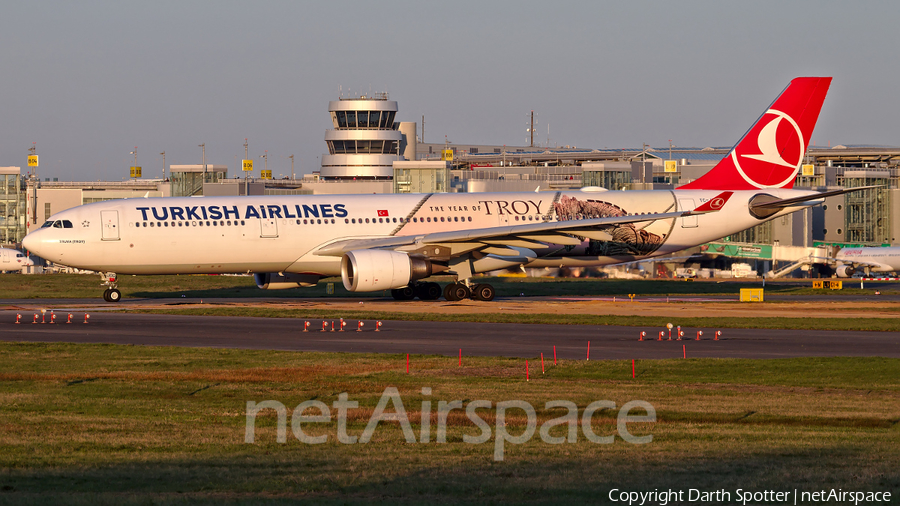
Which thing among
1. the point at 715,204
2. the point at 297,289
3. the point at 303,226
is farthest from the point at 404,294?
the point at 715,204

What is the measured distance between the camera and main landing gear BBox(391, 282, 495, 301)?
131 ft

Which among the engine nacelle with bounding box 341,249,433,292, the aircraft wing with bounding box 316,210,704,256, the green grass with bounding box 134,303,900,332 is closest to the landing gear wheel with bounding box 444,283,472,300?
the aircraft wing with bounding box 316,210,704,256

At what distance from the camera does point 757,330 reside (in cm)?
3022

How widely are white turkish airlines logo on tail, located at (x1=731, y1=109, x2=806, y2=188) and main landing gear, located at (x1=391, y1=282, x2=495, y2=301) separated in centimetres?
1339

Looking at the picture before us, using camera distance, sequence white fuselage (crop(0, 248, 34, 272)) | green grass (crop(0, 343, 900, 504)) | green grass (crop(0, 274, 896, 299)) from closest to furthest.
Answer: green grass (crop(0, 343, 900, 504)) → green grass (crop(0, 274, 896, 299)) → white fuselage (crop(0, 248, 34, 272))

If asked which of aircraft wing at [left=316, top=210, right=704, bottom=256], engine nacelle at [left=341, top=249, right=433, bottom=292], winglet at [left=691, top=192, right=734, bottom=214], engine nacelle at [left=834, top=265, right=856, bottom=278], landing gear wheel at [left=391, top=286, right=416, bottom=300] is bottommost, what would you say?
engine nacelle at [left=834, top=265, right=856, bottom=278]

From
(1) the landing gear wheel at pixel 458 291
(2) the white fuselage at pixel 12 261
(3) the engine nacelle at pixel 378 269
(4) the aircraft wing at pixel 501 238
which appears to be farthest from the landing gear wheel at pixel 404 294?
(2) the white fuselage at pixel 12 261

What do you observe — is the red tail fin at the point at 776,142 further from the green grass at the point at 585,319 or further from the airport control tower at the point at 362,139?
the airport control tower at the point at 362,139

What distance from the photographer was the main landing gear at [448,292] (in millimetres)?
40000

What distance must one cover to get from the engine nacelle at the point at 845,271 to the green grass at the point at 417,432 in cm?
5946

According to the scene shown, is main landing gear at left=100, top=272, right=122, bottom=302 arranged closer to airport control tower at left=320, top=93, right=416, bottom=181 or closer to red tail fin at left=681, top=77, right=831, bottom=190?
red tail fin at left=681, top=77, right=831, bottom=190

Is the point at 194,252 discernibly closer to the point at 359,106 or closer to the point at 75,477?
the point at 75,477

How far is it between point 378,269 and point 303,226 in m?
4.96

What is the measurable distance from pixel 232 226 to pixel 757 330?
2057 cm
